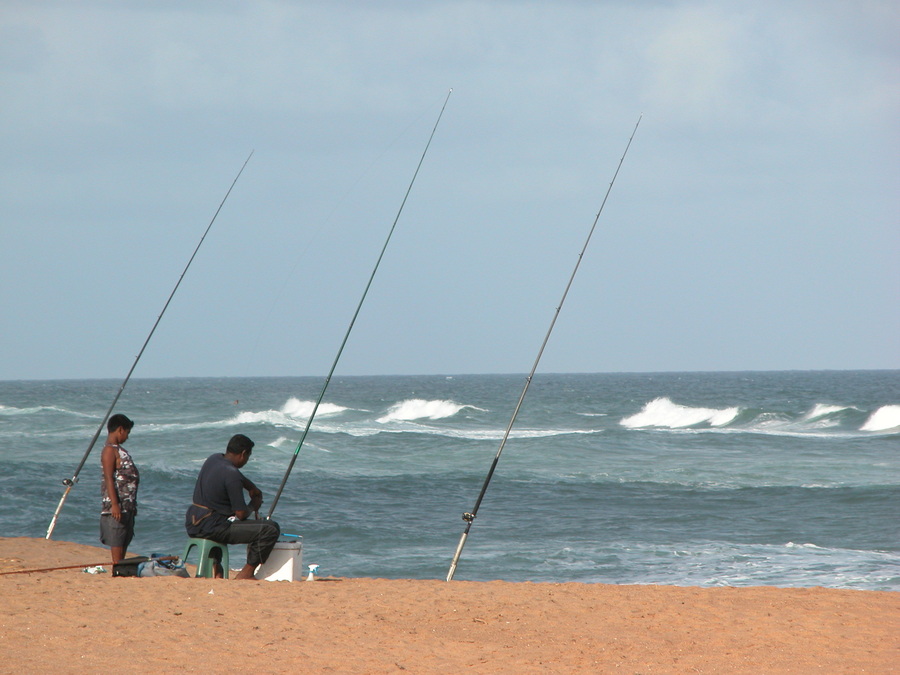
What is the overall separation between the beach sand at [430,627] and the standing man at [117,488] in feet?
1.00

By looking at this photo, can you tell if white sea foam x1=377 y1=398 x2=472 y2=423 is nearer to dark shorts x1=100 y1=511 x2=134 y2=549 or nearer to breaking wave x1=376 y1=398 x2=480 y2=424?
breaking wave x1=376 y1=398 x2=480 y2=424

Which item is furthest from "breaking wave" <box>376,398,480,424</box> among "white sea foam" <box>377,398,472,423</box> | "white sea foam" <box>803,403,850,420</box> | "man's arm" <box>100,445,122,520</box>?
"man's arm" <box>100,445,122,520</box>

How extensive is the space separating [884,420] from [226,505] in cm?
3098

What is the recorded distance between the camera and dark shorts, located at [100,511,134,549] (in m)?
6.41

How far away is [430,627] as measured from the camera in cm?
535

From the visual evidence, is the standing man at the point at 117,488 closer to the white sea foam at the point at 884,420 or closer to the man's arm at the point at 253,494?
the man's arm at the point at 253,494

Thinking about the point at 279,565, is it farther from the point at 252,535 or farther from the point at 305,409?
the point at 305,409

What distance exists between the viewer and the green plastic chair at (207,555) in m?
6.28

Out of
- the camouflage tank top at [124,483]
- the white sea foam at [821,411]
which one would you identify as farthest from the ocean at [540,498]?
the white sea foam at [821,411]

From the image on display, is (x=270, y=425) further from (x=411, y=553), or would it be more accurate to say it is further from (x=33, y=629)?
(x=33, y=629)

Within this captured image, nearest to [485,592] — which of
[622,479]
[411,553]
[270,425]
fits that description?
[411,553]

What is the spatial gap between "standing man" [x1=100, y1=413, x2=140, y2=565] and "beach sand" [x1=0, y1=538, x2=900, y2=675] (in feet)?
1.00

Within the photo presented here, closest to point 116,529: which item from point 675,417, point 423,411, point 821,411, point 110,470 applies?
point 110,470

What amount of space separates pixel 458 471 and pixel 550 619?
1372 cm
